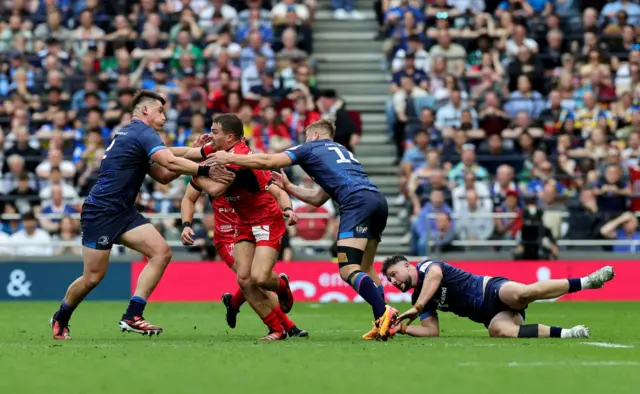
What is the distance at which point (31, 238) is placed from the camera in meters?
22.5

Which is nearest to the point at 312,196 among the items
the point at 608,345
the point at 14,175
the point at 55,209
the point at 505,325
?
the point at 505,325

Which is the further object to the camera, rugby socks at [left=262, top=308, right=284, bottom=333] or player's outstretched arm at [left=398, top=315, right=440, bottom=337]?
player's outstretched arm at [left=398, top=315, right=440, bottom=337]

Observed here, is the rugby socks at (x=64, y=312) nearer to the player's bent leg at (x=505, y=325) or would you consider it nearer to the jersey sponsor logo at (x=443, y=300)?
the jersey sponsor logo at (x=443, y=300)

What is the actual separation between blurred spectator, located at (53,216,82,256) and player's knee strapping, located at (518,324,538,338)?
1137 centimetres

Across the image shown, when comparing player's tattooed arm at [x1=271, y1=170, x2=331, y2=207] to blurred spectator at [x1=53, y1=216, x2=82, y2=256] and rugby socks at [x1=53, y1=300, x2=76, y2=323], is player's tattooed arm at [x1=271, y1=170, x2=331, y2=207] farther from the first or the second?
blurred spectator at [x1=53, y1=216, x2=82, y2=256]

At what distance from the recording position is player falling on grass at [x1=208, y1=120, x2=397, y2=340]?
39.6 feet

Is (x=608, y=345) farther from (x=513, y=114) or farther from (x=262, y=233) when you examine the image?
(x=513, y=114)

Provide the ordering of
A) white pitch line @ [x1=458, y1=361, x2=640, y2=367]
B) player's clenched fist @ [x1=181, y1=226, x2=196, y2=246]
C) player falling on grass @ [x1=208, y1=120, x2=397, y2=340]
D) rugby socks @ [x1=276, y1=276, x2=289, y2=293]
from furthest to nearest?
rugby socks @ [x1=276, y1=276, x2=289, y2=293] < player's clenched fist @ [x1=181, y1=226, x2=196, y2=246] < player falling on grass @ [x1=208, y1=120, x2=397, y2=340] < white pitch line @ [x1=458, y1=361, x2=640, y2=367]

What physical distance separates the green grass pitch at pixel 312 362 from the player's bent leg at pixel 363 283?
0.22m

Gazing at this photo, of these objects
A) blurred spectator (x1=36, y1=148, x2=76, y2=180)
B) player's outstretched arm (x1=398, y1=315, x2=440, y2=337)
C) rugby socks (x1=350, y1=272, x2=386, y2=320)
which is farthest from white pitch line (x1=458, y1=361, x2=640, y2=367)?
blurred spectator (x1=36, y1=148, x2=76, y2=180)

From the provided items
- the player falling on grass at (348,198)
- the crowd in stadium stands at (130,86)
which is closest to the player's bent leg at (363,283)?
the player falling on grass at (348,198)

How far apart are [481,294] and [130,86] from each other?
46.0 ft

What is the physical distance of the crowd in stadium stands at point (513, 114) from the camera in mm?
22562

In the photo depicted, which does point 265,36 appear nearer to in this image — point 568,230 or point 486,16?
point 486,16
